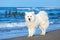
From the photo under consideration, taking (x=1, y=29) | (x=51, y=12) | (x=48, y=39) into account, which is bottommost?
(x=48, y=39)

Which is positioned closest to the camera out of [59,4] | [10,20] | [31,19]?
[31,19]

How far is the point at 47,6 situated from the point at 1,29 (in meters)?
0.72

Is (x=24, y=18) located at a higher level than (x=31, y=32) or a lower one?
higher

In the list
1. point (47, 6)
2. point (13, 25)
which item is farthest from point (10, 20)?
point (47, 6)

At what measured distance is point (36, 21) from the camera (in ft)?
7.35

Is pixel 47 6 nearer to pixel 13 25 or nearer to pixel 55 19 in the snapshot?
pixel 55 19

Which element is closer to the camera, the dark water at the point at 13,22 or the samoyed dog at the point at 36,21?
the samoyed dog at the point at 36,21

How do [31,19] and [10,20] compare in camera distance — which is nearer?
[31,19]

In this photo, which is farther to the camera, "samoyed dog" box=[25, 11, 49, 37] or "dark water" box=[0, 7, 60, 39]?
"dark water" box=[0, 7, 60, 39]

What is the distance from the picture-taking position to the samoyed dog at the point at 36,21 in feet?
7.05

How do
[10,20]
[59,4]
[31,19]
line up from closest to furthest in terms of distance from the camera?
[31,19], [10,20], [59,4]

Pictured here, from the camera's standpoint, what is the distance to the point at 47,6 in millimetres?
2416

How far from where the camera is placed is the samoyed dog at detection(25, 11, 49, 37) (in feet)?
7.05

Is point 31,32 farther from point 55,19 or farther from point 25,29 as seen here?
point 55,19
